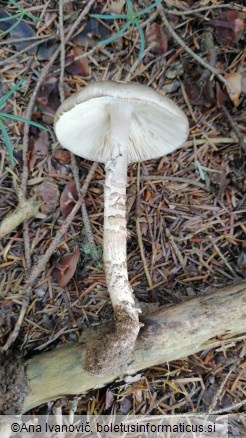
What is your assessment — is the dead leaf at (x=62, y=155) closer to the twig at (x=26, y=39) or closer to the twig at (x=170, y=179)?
the twig at (x=170, y=179)

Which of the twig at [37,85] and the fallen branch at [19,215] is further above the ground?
the twig at [37,85]

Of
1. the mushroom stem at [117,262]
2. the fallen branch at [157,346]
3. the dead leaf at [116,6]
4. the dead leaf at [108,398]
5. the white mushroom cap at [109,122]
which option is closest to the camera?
the white mushroom cap at [109,122]

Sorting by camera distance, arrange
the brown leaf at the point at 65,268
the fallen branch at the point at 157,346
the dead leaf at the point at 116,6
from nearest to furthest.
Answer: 1. the fallen branch at the point at 157,346
2. the brown leaf at the point at 65,268
3. the dead leaf at the point at 116,6

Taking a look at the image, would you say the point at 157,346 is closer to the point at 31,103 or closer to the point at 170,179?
the point at 170,179

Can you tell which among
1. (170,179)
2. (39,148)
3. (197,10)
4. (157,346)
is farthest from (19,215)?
(197,10)

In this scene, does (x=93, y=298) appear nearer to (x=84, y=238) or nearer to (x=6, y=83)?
(x=84, y=238)

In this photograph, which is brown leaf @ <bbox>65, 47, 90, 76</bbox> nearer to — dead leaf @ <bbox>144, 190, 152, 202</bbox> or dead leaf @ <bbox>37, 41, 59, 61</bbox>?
dead leaf @ <bbox>37, 41, 59, 61</bbox>

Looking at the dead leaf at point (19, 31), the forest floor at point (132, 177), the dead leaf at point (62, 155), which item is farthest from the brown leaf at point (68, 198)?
the dead leaf at point (19, 31)

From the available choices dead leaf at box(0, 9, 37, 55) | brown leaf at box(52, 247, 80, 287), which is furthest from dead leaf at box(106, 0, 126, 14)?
brown leaf at box(52, 247, 80, 287)
